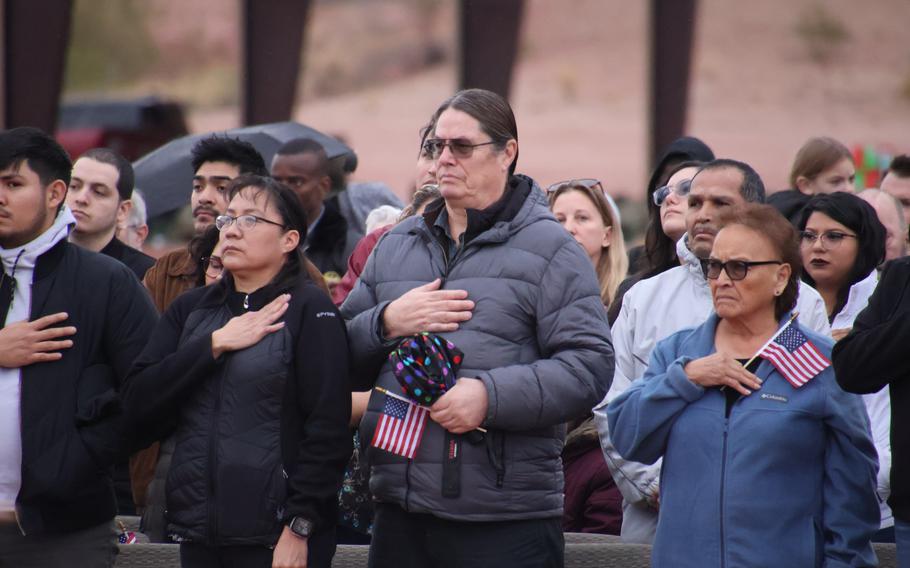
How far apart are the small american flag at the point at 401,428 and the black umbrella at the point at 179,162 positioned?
135 inches

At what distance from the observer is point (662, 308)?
4758 millimetres

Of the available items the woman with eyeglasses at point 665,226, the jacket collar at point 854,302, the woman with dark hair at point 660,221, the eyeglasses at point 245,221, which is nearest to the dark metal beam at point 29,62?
the woman with dark hair at point 660,221

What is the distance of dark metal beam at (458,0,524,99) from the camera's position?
46.0 ft

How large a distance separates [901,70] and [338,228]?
93.3 feet

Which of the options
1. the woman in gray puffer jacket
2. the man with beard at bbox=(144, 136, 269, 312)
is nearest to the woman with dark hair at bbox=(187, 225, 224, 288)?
the man with beard at bbox=(144, 136, 269, 312)

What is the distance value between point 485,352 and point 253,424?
75 centimetres

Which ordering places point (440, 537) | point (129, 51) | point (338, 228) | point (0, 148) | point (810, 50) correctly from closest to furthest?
point (440, 537), point (0, 148), point (338, 228), point (810, 50), point (129, 51)

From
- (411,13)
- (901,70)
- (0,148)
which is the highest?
(411,13)

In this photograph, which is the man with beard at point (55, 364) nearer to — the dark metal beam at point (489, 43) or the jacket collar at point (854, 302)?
the jacket collar at point (854, 302)

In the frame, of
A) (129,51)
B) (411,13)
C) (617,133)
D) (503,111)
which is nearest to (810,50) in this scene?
(617,133)

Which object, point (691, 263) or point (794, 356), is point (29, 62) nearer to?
point (691, 263)

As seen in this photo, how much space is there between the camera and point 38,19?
12.2 metres

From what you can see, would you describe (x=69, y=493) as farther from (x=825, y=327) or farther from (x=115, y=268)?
(x=825, y=327)

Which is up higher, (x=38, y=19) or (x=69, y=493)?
(x=38, y=19)
